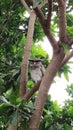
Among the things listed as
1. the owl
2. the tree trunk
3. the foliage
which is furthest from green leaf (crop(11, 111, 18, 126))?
the owl

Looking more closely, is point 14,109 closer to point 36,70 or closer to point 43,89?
point 43,89

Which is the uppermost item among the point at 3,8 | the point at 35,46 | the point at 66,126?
the point at 3,8

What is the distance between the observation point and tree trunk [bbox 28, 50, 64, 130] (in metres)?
2.47

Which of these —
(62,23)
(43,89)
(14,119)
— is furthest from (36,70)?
(14,119)

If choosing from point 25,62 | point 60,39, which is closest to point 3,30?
point 25,62

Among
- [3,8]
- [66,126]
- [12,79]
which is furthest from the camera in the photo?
[3,8]

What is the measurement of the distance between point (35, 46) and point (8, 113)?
151 centimetres

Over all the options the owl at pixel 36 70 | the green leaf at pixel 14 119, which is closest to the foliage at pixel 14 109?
the green leaf at pixel 14 119

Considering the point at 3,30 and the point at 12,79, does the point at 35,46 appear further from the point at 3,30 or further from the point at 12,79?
the point at 12,79

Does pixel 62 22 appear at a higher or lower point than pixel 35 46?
lower

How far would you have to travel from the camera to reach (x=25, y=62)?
284 centimetres

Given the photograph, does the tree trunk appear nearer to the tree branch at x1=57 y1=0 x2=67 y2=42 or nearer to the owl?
the tree branch at x1=57 y1=0 x2=67 y2=42

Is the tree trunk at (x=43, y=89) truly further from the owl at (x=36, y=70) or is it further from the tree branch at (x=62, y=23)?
the owl at (x=36, y=70)

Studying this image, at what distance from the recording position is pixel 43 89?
256cm
